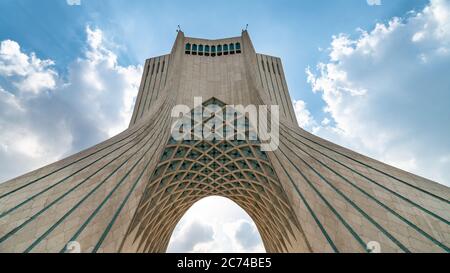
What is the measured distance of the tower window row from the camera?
1596cm

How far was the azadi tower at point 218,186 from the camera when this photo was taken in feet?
18.6

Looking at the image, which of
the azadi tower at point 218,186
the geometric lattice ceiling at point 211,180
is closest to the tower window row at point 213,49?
the azadi tower at point 218,186

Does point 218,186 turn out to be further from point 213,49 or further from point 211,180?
point 213,49

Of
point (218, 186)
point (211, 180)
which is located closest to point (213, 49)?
point (211, 180)

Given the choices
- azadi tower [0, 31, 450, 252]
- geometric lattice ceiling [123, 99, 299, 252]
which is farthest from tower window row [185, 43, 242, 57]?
geometric lattice ceiling [123, 99, 299, 252]

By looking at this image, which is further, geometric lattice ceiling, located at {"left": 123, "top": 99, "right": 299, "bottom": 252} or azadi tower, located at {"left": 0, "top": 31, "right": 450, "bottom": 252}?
geometric lattice ceiling, located at {"left": 123, "top": 99, "right": 299, "bottom": 252}

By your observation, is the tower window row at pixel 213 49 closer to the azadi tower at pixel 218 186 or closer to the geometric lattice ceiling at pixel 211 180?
the azadi tower at pixel 218 186

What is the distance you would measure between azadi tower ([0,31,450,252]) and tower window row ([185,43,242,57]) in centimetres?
13

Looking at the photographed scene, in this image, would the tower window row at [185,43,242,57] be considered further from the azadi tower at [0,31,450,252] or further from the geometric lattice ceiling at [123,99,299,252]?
the geometric lattice ceiling at [123,99,299,252]

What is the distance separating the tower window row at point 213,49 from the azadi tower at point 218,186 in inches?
5.2

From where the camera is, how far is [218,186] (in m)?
16.1

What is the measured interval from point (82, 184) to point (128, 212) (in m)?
2.15
